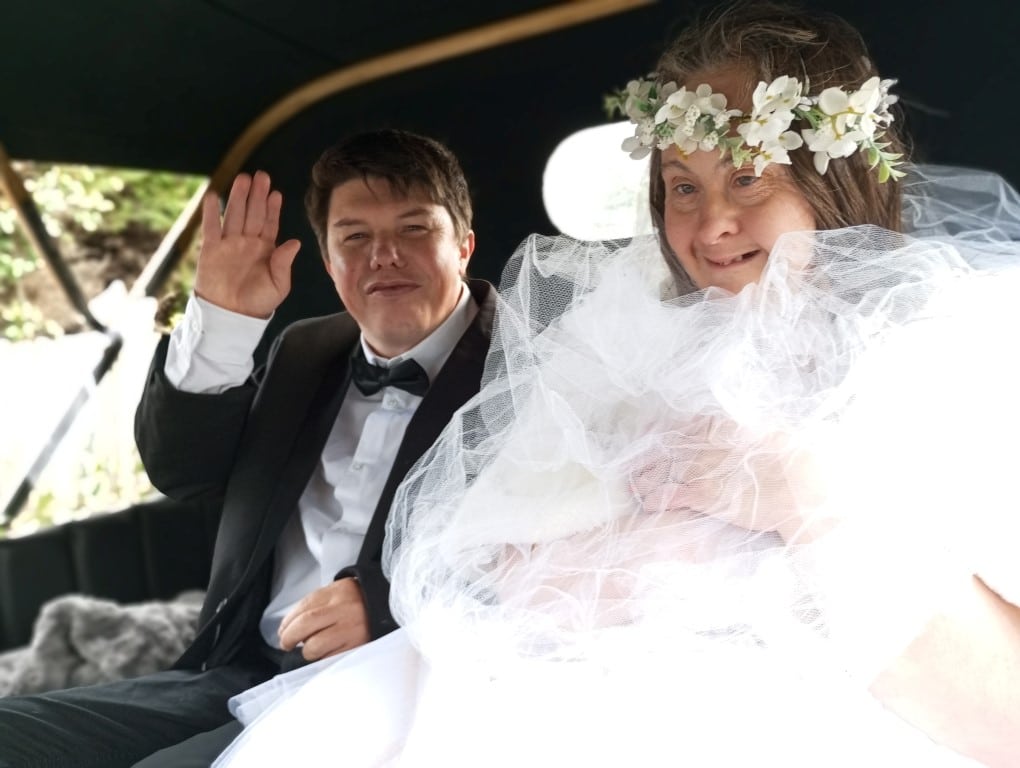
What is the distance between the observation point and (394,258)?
4.83ft

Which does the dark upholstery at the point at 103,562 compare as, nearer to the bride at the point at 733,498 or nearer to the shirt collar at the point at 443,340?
the shirt collar at the point at 443,340

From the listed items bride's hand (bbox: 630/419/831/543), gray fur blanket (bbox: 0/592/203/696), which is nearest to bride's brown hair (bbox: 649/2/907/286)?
bride's hand (bbox: 630/419/831/543)

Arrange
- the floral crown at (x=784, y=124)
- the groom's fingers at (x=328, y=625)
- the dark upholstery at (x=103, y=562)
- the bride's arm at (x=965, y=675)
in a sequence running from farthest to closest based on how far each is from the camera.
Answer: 1. the dark upholstery at (x=103, y=562)
2. the groom's fingers at (x=328, y=625)
3. the floral crown at (x=784, y=124)
4. the bride's arm at (x=965, y=675)

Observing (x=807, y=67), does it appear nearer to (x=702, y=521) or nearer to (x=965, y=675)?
(x=702, y=521)

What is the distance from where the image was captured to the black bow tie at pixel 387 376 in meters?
1.51

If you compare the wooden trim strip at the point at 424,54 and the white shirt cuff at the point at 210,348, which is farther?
the wooden trim strip at the point at 424,54

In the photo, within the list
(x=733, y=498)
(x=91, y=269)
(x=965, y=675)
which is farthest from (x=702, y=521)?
(x=91, y=269)

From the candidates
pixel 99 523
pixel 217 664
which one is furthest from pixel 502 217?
pixel 99 523

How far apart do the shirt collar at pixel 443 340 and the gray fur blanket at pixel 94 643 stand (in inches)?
39.7

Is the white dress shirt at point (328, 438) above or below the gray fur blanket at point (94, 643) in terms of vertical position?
above

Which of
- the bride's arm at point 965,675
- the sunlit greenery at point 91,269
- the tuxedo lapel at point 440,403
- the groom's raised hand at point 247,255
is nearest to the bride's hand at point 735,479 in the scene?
the bride's arm at point 965,675

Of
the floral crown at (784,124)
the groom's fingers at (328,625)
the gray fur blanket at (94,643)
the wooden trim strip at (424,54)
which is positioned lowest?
the gray fur blanket at (94,643)

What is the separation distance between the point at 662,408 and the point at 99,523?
1553mm

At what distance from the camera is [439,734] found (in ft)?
3.13
